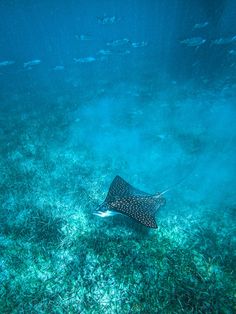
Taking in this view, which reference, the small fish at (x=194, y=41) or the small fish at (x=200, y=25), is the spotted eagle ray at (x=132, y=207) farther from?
the small fish at (x=194, y=41)

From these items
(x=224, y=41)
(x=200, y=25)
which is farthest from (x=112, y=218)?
(x=224, y=41)

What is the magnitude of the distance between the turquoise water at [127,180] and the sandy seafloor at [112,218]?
3 centimetres

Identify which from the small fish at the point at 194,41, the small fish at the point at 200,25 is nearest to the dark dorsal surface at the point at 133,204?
the small fish at the point at 200,25

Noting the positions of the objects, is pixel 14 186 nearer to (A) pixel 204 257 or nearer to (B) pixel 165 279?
(B) pixel 165 279

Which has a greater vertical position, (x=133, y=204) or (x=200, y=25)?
(x=200, y=25)

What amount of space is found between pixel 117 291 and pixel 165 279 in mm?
1230

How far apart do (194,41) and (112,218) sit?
55.7ft

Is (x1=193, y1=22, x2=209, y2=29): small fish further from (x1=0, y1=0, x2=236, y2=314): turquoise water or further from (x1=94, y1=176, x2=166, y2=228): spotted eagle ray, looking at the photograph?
(x1=94, y1=176, x2=166, y2=228): spotted eagle ray

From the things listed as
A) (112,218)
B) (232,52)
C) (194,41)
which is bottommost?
(112,218)

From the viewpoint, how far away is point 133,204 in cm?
593

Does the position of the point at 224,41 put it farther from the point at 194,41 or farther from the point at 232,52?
the point at 194,41

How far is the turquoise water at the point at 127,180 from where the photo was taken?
5117 millimetres

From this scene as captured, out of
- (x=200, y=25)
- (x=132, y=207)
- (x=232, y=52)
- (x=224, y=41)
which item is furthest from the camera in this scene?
(x=232, y=52)

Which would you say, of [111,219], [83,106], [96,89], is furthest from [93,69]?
[111,219]
